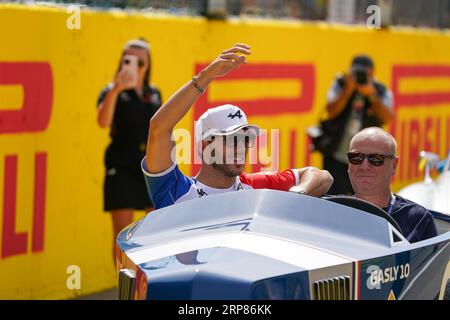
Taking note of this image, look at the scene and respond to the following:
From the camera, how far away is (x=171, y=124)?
5.23 metres

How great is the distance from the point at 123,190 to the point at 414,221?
3.69 metres

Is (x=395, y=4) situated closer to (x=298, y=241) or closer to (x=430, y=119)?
(x=430, y=119)

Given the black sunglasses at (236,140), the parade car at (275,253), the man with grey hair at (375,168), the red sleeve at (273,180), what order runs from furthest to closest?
the red sleeve at (273,180)
the man with grey hair at (375,168)
the black sunglasses at (236,140)
the parade car at (275,253)

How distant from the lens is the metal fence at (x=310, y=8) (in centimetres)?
982

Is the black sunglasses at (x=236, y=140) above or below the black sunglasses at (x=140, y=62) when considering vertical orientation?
below

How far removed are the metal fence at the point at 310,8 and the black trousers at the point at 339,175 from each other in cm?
171

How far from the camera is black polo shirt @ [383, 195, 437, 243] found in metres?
5.29

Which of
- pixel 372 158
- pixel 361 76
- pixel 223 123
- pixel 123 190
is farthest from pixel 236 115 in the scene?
pixel 361 76

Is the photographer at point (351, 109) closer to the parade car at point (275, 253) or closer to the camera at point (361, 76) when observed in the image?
the camera at point (361, 76)

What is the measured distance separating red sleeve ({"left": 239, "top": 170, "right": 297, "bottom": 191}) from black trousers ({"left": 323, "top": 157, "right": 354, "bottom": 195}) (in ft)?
13.8

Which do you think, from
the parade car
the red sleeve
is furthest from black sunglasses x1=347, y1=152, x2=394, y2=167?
the parade car

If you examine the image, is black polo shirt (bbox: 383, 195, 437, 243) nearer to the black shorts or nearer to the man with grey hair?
the man with grey hair

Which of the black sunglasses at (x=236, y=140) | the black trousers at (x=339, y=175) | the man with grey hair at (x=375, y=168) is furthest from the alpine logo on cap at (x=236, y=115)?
the black trousers at (x=339, y=175)

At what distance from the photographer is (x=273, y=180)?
18.9 feet
